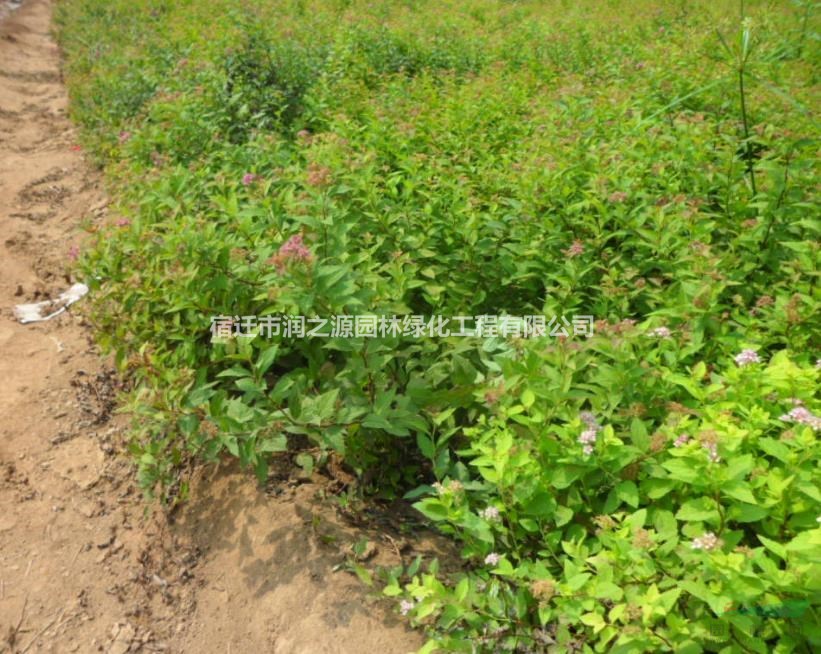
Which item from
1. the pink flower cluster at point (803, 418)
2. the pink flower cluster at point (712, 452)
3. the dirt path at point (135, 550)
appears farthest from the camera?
the dirt path at point (135, 550)

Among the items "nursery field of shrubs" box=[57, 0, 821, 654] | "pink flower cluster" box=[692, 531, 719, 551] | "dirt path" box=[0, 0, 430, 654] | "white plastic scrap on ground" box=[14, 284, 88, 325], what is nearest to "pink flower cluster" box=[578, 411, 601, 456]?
"nursery field of shrubs" box=[57, 0, 821, 654]

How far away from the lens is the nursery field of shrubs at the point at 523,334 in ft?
5.61

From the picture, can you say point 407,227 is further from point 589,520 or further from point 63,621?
point 63,621

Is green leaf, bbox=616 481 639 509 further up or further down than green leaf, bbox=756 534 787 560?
further down

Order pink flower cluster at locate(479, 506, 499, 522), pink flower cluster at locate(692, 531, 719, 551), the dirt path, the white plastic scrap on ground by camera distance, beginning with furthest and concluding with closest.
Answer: the white plastic scrap on ground < the dirt path < pink flower cluster at locate(479, 506, 499, 522) < pink flower cluster at locate(692, 531, 719, 551)

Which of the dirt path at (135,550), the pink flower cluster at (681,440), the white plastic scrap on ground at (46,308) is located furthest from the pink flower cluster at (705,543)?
the white plastic scrap on ground at (46,308)

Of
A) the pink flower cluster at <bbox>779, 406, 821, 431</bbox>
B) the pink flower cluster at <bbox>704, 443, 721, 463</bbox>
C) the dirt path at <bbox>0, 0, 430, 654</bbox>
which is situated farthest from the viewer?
the dirt path at <bbox>0, 0, 430, 654</bbox>

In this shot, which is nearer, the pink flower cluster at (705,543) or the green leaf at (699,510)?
the pink flower cluster at (705,543)

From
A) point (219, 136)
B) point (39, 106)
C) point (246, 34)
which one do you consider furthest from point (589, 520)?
point (39, 106)

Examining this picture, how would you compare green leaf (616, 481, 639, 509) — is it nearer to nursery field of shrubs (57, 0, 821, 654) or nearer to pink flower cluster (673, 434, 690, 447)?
nursery field of shrubs (57, 0, 821, 654)

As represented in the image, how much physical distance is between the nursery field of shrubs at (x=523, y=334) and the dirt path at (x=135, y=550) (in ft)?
0.53

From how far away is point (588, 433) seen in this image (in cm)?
187

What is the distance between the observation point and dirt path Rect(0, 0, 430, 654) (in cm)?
221

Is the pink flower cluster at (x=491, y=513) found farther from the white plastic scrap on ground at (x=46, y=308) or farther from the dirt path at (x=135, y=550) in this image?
the white plastic scrap on ground at (x=46, y=308)
